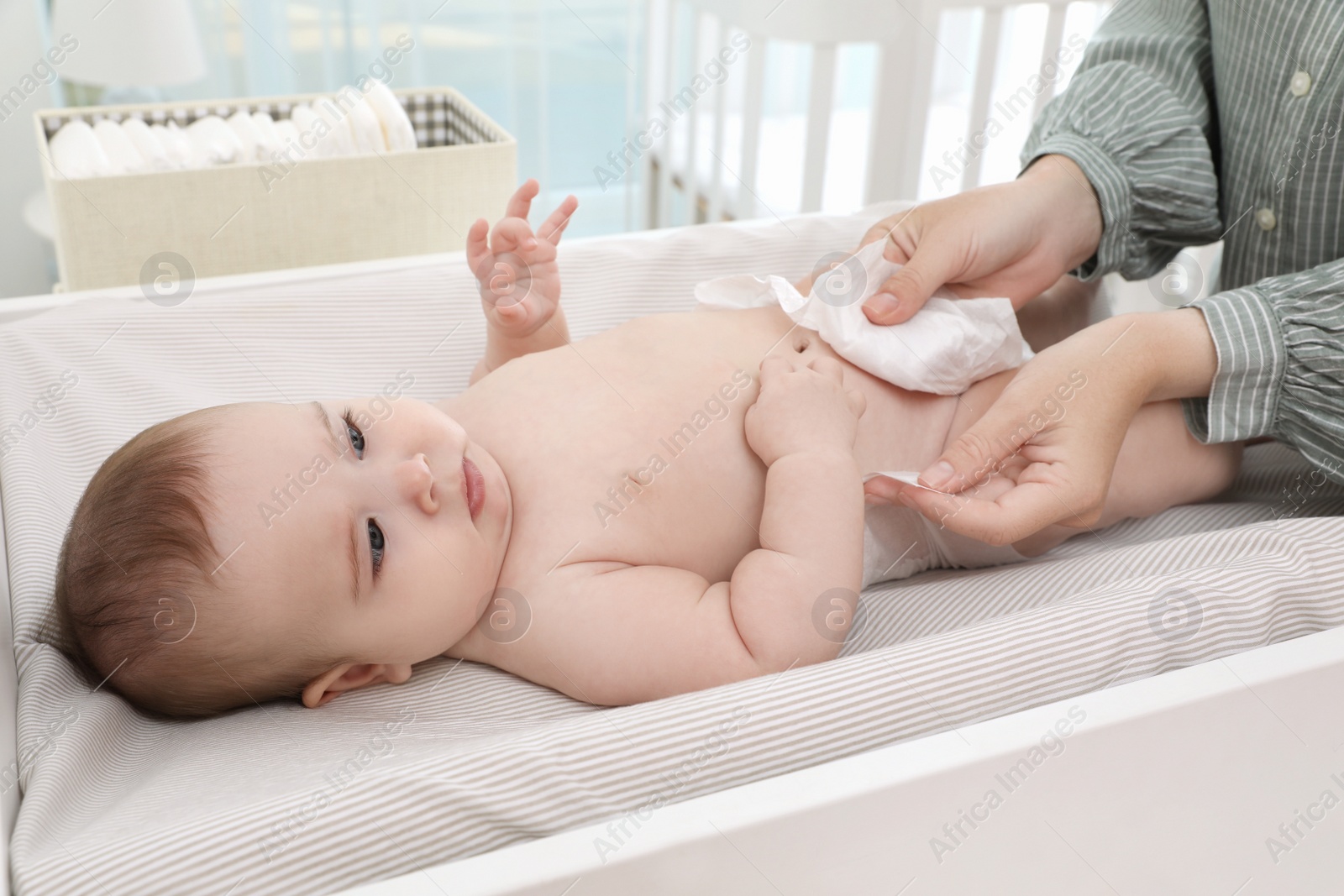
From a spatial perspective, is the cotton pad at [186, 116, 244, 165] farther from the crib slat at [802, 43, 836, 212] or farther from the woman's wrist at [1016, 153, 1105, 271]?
the woman's wrist at [1016, 153, 1105, 271]

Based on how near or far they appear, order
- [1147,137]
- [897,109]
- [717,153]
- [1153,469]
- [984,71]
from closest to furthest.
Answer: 1. [1153,469]
2. [1147,137]
3. [984,71]
4. [897,109]
5. [717,153]

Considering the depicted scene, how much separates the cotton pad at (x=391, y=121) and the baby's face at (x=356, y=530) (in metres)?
0.89

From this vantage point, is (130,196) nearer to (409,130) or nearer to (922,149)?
(409,130)

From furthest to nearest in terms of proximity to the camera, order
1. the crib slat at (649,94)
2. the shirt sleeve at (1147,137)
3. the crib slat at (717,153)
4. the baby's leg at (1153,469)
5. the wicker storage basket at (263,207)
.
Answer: the crib slat at (649,94)
the crib slat at (717,153)
the wicker storage basket at (263,207)
the shirt sleeve at (1147,137)
the baby's leg at (1153,469)

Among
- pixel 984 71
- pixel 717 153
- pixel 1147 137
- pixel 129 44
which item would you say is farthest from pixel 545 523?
pixel 129 44

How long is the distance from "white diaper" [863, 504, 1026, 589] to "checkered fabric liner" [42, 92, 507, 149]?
1037mm

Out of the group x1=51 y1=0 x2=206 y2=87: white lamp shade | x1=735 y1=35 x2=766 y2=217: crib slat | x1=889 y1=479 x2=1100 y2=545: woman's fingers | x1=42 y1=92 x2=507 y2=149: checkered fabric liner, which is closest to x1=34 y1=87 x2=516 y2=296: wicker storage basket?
x1=42 y1=92 x2=507 y2=149: checkered fabric liner

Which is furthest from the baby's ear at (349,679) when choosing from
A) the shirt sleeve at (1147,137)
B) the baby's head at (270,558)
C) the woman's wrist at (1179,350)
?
the shirt sleeve at (1147,137)

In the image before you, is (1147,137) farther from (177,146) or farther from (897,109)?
(177,146)

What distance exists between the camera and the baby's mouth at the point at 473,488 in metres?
0.90

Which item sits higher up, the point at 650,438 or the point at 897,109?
the point at 897,109

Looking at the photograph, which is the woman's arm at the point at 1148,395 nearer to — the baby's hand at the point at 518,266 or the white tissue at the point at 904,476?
the white tissue at the point at 904,476

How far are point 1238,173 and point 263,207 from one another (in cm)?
131

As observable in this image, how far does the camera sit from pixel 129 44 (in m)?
1.92
